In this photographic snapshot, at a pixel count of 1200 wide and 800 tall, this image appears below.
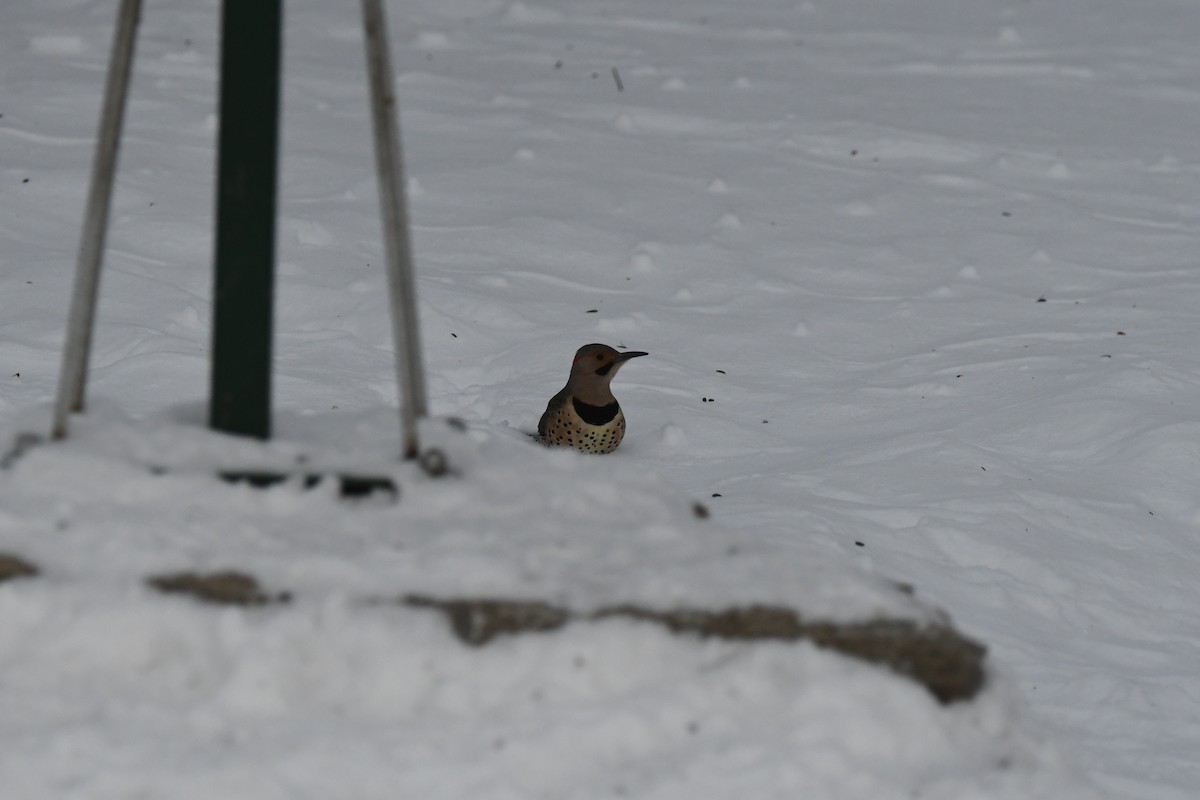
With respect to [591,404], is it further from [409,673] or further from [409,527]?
[409,673]

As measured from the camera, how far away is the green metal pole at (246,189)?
239cm

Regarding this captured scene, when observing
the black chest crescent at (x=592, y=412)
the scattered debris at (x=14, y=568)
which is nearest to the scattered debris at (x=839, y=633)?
the scattered debris at (x=14, y=568)

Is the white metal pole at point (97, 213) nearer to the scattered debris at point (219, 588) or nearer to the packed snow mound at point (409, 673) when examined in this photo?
the packed snow mound at point (409, 673)

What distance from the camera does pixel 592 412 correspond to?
412cm

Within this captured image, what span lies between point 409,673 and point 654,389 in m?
2.85

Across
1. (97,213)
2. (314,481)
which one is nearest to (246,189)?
(97,213)

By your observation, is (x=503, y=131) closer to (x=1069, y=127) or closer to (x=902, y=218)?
(x=902, y=218)

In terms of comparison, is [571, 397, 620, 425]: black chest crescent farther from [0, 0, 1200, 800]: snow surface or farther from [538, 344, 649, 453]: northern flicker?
[0, 0, 1200, 800]: snow surface

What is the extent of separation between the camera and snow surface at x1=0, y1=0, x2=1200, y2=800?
2.11m

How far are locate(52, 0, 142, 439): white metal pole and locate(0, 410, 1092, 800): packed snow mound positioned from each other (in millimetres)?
146

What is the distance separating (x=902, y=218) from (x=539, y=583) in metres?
4.63

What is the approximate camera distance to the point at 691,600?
220 cm


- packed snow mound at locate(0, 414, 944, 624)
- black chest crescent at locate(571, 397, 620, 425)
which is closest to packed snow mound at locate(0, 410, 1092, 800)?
packed snow mound at locate(0, 414, 944, 624)

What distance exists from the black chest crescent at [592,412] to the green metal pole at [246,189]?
5.72 ft
